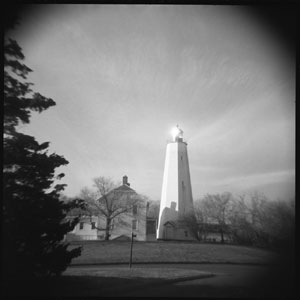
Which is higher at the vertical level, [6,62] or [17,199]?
[6,62]

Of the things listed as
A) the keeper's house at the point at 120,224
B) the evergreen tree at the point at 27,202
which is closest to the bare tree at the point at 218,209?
the keeper's house at the point at 120,224

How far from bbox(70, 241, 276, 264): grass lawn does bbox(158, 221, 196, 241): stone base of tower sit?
11.5 ft

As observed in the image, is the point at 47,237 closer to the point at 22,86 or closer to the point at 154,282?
the point at 154,282

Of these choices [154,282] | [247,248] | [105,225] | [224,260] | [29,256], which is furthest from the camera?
[105,225]

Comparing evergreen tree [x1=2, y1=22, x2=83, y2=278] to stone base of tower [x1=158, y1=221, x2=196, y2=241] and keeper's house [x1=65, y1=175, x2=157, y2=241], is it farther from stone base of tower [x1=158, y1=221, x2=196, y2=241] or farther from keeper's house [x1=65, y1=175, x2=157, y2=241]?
stone base of tower [x1=158, y1=221, x2=196, y2=241]

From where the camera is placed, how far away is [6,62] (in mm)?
5199

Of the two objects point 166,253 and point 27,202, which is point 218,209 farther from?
point 27,202

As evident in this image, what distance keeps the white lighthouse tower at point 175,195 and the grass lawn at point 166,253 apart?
3.85m

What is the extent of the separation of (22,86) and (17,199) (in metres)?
2.53

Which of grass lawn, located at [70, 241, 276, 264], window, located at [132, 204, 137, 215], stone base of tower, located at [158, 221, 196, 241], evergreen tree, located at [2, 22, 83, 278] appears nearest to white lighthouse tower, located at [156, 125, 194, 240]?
stone base of tower, located at [158, 221, 196, 241]

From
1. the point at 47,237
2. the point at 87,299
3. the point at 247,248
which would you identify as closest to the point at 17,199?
the point at 47,237

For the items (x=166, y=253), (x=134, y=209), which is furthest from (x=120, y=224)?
(x=166, y=253)

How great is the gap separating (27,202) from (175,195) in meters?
11.0

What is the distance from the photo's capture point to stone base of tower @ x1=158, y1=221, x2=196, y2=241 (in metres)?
14.1
